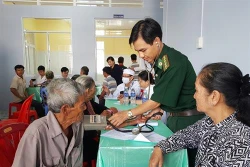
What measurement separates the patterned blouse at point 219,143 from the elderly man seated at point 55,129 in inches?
19.6

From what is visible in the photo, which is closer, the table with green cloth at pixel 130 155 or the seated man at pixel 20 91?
the table with green cloth at pixel 130 155

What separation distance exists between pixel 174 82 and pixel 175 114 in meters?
0.26

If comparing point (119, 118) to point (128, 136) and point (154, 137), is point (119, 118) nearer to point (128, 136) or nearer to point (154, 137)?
point (128, 136)

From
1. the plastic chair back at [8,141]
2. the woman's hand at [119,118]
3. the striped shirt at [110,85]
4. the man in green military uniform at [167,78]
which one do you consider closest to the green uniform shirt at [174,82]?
the man in green military uniform at [167,78]

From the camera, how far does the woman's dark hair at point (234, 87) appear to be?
83 cm

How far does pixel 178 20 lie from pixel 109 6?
3063mm

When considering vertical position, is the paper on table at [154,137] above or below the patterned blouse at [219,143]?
below

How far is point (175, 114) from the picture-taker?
1420 millimetres

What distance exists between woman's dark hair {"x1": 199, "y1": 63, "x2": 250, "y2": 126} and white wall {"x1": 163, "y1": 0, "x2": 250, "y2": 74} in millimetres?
782

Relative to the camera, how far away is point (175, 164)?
1.20 metres

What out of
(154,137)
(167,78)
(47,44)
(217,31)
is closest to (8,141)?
(154,137)

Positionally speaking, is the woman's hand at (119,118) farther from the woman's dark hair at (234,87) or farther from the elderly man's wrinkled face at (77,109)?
the woman's dark hair at (234,87)

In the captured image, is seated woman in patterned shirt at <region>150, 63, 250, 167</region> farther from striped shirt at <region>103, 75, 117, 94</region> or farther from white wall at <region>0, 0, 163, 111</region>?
white wall at <region>0, 0, 163, 111</region>

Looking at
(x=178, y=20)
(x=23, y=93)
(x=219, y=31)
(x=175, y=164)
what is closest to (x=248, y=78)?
(x=175, y=164)
